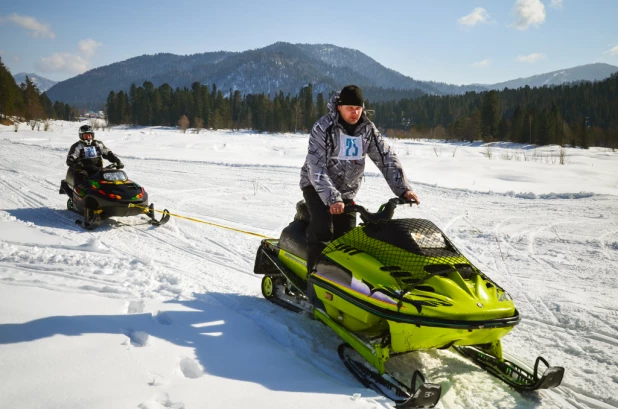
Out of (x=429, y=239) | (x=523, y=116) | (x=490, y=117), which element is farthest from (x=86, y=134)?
(x=523, y=116)

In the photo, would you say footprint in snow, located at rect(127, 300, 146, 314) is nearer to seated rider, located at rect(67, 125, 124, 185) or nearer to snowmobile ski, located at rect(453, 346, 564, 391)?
snowmobile ski, located at rect(453, 346, 564, 391)

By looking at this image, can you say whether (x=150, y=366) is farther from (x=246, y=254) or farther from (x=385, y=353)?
(x=246, y=254)

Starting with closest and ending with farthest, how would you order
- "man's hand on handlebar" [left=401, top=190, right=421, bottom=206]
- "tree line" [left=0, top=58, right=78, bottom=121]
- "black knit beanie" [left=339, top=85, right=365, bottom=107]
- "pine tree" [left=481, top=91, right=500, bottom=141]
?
"black knit beanie" [left=339, top=85, right=365, bottom=107] → "man's hand on handlebar" [left=401, top=190, right=421, bottom=206] → "tree line" [left=0, top=58, right=78, bottom=121] → "pine tree" [left=481, top=91, right=500, bottom=141]

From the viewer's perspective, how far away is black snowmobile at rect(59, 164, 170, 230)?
7.57m

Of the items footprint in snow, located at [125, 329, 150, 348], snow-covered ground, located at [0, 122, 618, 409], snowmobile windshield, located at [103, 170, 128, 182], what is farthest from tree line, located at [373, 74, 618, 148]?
footprint in snow, located at [125, 329, 150, 348]

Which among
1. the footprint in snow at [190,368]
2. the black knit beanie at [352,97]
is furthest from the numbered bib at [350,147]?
the footprint in snow at [190,368]

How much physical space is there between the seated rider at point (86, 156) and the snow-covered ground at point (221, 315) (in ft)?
3.27

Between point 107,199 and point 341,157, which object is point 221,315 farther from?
point 107,199

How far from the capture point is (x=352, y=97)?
358cm

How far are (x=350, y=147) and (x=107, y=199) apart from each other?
5635 mm

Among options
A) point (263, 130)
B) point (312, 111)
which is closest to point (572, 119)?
point (312, 111)

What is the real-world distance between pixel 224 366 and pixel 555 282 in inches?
173

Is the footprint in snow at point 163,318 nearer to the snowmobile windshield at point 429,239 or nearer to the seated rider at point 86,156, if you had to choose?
the snowmobile windshield at point 429,239

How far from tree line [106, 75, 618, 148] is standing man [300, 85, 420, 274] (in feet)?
204
